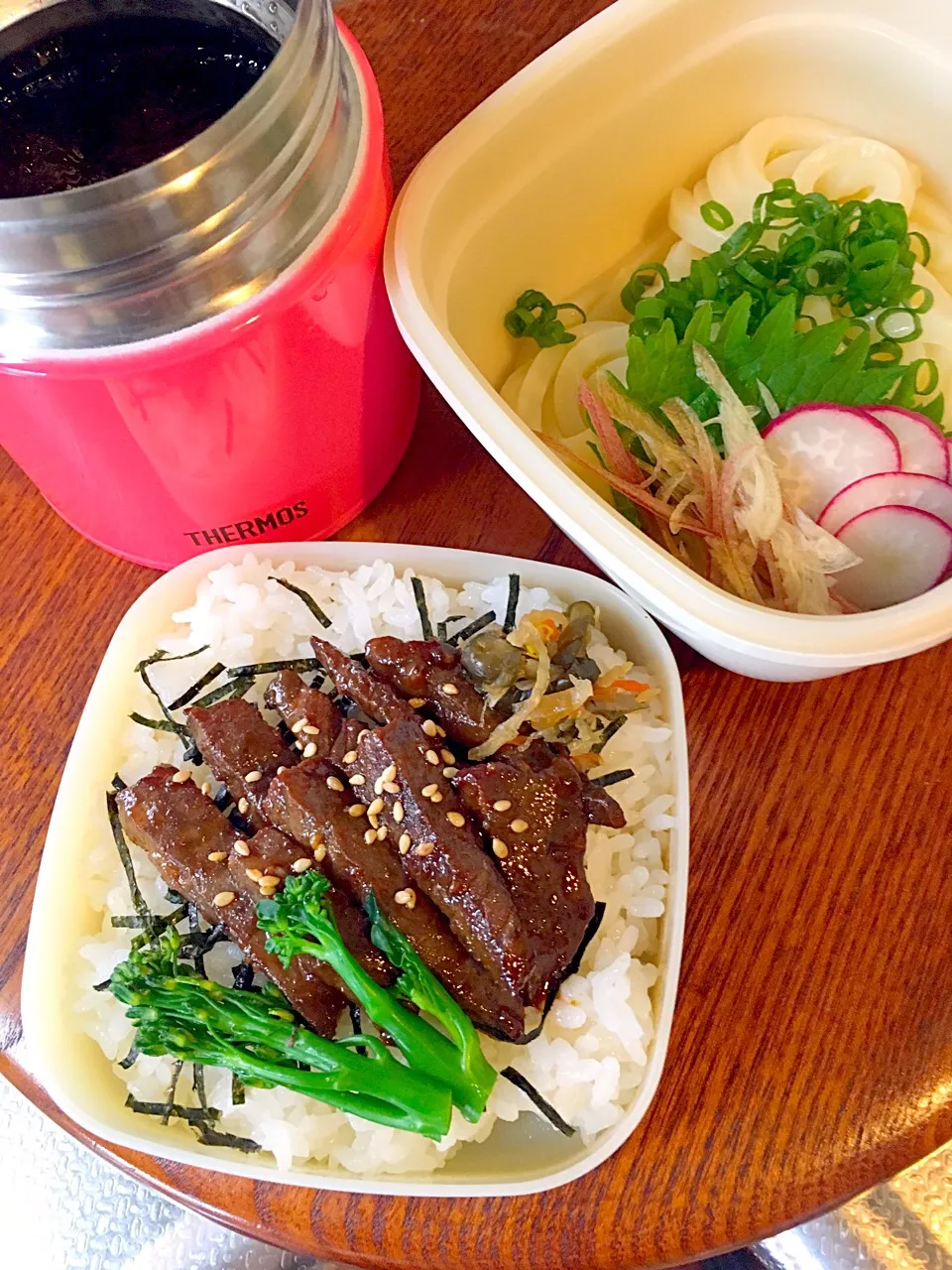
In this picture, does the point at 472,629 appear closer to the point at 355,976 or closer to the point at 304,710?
the point at 304,710

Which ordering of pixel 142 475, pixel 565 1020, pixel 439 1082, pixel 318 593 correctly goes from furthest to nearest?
pixel 318 593
pixel 142 475
pixel 565 1020
pixel 439 1082

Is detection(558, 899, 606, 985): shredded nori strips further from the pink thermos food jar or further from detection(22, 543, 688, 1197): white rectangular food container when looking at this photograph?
the pink thermos food jar

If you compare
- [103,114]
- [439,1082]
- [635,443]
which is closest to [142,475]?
[103,114]

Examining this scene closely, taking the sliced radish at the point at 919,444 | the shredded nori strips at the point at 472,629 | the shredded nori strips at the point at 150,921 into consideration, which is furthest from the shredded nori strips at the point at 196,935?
the sliced radish at the point at 919,444

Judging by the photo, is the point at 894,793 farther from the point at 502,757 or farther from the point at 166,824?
the point at 166,824

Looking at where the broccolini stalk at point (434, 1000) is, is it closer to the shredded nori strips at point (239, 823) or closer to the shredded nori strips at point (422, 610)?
the shredded nori strips at point (239, 823)

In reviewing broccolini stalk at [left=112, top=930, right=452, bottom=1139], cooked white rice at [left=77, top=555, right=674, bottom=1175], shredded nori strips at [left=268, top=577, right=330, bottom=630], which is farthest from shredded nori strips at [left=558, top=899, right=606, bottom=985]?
shredded nori strips at [left=268, top=577, right=330, bottom=630]

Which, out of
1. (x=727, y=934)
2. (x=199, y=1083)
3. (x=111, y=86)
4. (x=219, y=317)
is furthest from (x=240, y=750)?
(x=111, y=86)
